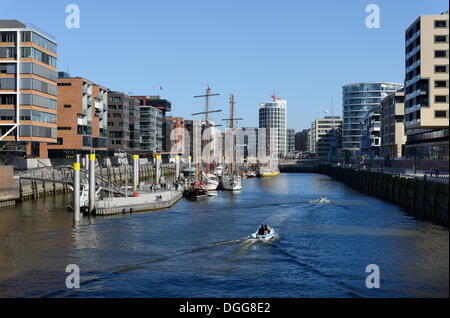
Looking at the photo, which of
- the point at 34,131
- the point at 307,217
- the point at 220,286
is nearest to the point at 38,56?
the point at 34,131

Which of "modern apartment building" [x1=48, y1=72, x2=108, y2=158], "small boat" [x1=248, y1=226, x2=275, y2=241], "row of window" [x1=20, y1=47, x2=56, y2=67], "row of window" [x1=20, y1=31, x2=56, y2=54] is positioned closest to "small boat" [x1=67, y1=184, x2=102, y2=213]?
"small boat" [x1=248, y1=226, x2=275, y2=241]

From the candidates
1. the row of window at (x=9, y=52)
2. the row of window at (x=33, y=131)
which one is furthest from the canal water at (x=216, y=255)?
the row of window at (x=9, y=52)

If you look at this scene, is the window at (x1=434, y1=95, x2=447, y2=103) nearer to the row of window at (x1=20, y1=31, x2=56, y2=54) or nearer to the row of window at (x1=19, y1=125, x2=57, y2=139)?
the row of window at (x1=19, y1=125, x2=57, y2=139)

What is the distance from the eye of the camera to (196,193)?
104m

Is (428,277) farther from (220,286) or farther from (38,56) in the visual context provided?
(38,56)

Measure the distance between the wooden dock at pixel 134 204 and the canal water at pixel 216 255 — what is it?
2080mm

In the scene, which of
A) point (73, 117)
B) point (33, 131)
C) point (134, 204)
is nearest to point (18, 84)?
point (33, 131)

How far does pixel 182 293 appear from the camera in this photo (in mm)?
34750

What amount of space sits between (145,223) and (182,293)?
30810 millimetres

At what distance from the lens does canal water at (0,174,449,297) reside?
35.7 meters

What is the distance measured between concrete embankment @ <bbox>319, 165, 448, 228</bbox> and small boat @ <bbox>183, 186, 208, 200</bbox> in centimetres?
3901

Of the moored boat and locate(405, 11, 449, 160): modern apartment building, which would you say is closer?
the moored boat

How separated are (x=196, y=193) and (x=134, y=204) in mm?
30105

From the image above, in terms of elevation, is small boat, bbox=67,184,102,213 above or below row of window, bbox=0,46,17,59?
below
